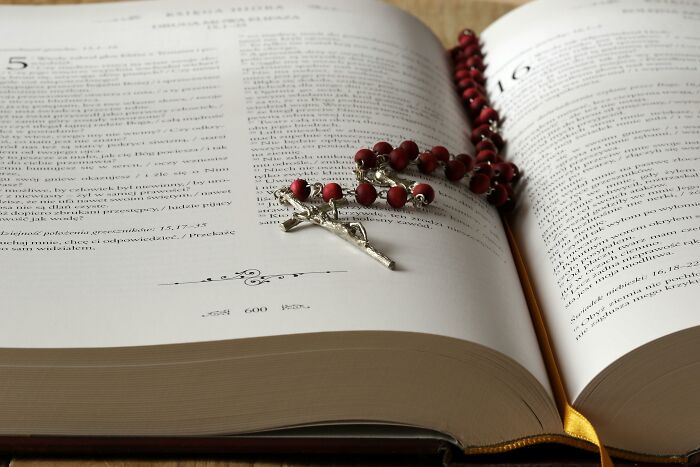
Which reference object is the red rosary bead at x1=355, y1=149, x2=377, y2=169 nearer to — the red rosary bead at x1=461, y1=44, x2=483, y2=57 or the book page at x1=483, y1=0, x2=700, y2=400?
the book page at x1=483, y1=0, x2=700, y2=400

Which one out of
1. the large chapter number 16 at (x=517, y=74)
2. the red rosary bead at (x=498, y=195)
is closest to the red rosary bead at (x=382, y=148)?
the red rosary bead at (x=498, y=195)

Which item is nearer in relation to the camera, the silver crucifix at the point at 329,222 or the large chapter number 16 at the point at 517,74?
the silver crucifix at the point at 329,222

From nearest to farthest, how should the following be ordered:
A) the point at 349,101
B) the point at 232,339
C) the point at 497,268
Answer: the point at 232,339, the point at 497,268, the point at 349,101

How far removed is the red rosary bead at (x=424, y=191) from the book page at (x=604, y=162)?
4.3 inches

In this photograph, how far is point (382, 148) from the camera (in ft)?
2.69

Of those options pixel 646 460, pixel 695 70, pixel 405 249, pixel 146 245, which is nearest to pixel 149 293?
pixel 146 245

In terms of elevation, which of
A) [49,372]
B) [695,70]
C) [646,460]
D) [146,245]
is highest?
[695,70]

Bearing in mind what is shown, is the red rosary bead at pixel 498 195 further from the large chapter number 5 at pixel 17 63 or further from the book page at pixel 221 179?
the large chapter number 5 at pixel 17 63

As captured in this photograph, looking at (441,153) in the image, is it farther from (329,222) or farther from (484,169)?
(329,222)

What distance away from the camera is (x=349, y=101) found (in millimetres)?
893

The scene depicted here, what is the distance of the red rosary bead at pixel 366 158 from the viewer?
0.80 meters

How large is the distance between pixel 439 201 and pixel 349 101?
164mm

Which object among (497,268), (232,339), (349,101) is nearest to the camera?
(232,339)

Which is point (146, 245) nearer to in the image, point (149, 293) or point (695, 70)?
point (149, 293)
